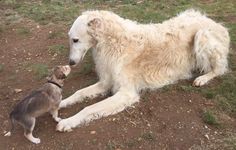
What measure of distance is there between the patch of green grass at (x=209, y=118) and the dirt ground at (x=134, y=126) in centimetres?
5

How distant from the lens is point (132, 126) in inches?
194

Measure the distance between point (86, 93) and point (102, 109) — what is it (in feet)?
1.80

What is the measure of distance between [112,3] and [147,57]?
411 cm

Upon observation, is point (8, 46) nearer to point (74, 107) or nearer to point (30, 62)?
point (30, 62)

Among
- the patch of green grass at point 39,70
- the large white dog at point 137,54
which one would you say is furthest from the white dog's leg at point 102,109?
the patch of green grass at point 39,70

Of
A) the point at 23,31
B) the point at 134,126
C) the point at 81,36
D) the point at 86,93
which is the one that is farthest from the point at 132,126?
the point at 23,31

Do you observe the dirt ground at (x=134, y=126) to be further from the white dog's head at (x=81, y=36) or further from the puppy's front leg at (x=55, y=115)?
the white dog's head at (x=81, y=36)

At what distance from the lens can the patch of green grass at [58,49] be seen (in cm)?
695

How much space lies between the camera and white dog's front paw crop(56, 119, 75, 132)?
481 cm

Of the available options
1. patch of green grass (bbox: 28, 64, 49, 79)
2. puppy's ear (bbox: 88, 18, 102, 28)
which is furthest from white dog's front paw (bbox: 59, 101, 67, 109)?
puppy's ear (bbox: 88, 18, 102, 28)

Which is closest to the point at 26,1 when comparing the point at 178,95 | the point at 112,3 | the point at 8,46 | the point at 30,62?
the point at 112,3

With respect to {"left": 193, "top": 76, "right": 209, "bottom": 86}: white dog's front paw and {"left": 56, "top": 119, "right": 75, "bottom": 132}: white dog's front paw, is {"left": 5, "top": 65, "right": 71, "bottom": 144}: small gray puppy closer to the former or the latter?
{"left": 56, "top": 119, "right": 75, "bottom": 132}: white dog's front paw

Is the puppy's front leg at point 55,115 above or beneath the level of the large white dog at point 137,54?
beneath

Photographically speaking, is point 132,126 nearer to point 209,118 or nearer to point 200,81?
point 209,118
